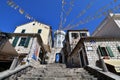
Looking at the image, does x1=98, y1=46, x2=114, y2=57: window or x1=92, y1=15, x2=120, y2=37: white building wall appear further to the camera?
x1=92, y1=15, x2=120, y2=37: white building wall

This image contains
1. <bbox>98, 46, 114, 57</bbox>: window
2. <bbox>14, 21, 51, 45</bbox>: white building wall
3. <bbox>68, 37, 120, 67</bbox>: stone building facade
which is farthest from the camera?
<bbox>14, 21, 51, 45</bbox>: white building wall

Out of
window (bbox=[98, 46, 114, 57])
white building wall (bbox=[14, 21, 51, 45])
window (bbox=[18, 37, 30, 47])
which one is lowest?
window (bbox=[98, 46, 114, 57])

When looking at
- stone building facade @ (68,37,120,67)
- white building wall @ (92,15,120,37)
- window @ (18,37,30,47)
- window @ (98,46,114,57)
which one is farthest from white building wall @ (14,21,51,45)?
window @ (98,46,114,57)

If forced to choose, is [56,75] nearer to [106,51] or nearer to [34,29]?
[106,51]

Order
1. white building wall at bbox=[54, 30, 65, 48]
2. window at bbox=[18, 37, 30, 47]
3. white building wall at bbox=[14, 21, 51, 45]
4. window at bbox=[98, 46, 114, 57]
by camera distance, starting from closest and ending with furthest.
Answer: window at bbox=[98, 46, 114, 57] < window at bbox=[18, 37, 30, 47] < white building wall at bbox=[14, 21, 51, 45] < white building wall at bbox=[54, 30, 65, 48]

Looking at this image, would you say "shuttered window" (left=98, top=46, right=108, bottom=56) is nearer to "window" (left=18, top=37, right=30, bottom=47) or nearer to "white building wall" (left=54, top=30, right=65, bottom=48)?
"window" (left=18, top=37, right=30, bottom=47)

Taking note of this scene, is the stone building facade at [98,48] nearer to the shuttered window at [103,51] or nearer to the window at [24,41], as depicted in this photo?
the shuttered window at [103,51]

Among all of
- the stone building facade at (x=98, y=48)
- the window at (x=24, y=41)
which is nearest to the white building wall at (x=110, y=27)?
the stone building facade at (x=98, y=48)

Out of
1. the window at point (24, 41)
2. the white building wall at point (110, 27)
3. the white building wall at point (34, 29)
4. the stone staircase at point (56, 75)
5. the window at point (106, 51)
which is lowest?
the stone staircase at point (56, 75)

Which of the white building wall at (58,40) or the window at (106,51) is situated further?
the white building wall at (58,40)

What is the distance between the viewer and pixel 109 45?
33.3 feet

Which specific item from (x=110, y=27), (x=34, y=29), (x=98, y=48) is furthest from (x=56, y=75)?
(x=34, y=29)

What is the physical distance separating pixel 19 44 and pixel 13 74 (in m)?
8.38

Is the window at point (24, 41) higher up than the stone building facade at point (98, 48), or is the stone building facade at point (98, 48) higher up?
the window at point (24, 41)
